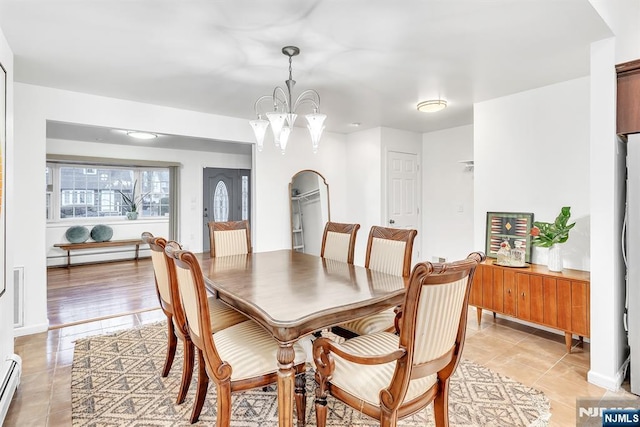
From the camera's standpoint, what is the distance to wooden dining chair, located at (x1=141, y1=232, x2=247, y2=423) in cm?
198

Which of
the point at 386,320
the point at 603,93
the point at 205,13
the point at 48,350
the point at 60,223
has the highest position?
the point at 205,13

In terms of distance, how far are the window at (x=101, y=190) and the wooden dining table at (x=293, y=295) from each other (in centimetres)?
546

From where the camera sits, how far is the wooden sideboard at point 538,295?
2.66 meters

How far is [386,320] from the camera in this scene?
2275 mm

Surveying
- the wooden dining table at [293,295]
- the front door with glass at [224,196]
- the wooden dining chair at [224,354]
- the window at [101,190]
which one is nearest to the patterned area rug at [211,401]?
the wooden dining chair at [224,354]

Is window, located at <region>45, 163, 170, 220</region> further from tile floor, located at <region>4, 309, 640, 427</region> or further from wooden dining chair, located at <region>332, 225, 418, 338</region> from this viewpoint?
wooden dining chair, located at <region>332, 225, 418, 338</region>

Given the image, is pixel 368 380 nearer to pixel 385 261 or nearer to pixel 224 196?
pixel 385 261

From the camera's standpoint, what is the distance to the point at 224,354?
1.71m

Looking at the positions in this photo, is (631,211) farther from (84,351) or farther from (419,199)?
(84,351)

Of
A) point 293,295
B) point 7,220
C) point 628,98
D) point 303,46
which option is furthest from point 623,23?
point 7,220

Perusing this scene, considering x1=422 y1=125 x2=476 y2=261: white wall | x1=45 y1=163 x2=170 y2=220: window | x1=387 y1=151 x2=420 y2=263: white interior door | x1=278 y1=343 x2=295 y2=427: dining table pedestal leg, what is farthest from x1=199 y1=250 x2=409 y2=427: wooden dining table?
x1=45 y1=163 x2=170 y2=220: window

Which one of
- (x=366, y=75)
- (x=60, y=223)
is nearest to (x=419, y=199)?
(x=366, y=75)

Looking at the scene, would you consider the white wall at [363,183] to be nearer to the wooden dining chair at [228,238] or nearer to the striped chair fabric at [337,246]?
the striped chair fabric at [337,246]

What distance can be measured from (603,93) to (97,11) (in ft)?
10.5
